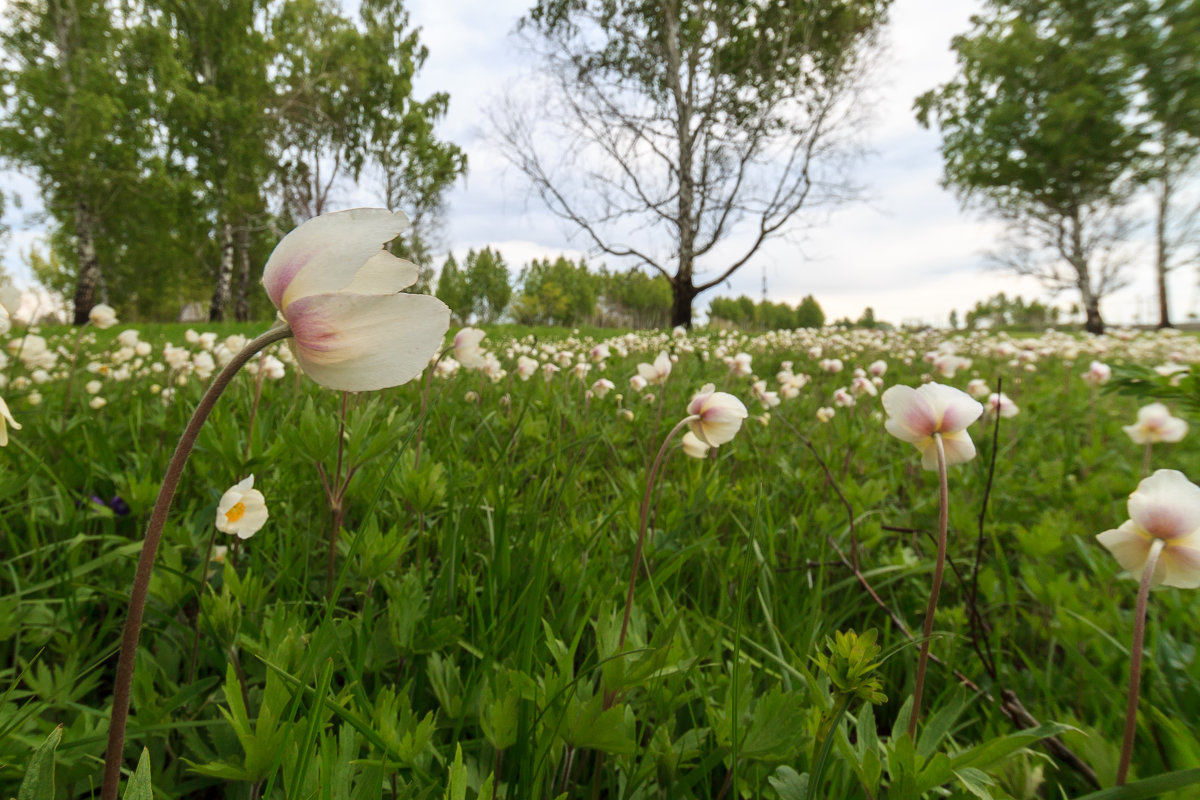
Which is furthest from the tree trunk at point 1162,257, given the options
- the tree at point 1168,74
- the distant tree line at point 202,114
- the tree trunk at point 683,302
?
the distant tree line at point 202,114

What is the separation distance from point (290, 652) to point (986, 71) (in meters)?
35.5

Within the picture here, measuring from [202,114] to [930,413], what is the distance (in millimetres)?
23820

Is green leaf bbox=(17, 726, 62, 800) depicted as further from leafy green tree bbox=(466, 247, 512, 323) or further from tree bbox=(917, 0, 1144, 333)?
leafy green tree bbox=(466, 247, 512, 323)

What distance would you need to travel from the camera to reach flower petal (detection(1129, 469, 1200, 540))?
A: 734 millimetres

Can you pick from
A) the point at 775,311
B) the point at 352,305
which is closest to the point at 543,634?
the point at 352,305

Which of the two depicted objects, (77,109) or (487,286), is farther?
(487,286)

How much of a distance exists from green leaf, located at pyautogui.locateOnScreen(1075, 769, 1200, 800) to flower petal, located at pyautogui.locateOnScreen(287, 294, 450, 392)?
0.88 meters

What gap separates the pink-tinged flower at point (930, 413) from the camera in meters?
0.85

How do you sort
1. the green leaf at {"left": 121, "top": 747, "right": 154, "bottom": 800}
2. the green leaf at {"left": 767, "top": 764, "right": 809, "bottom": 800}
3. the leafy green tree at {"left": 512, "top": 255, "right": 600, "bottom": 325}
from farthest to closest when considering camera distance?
1. the leafy green tree at {"left": 512, "top": 255, "right": 600, "bottom": 325}
2. the green leaf at {"left": 767, "top": 764, "right": 809, "bottom": 800}
3. the green leaf at {"left": 121, "top": 747, "right": 154, "bottom": 800}

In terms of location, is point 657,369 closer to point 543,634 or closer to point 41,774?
point 543,634

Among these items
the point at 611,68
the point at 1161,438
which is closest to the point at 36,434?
the point at 1161,438

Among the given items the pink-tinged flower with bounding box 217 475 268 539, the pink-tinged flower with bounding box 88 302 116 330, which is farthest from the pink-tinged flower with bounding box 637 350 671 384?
the pink-tinged flower with bounding box 88 302 116 330

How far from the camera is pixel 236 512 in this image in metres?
0.96

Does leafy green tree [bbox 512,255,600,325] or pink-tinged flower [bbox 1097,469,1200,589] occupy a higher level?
leafy green tree [bbox 512,255,600,325]
